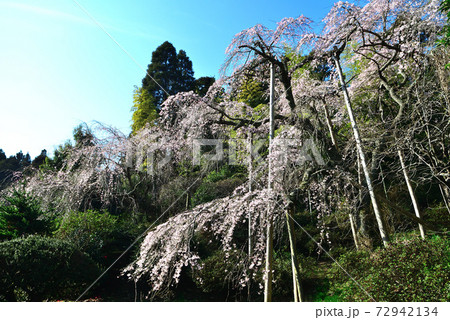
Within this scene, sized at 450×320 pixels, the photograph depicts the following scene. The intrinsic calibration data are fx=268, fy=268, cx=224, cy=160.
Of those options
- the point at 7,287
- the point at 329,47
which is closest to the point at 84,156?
the point at 7,287

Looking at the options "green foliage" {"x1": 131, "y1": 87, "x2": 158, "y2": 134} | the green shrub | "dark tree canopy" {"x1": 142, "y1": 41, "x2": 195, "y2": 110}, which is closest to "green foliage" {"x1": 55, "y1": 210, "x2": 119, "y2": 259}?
the green shrub

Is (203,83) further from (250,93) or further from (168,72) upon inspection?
(250,93)

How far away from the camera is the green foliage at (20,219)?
18.4 ft

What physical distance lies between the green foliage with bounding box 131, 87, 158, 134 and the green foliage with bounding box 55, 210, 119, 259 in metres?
8.91

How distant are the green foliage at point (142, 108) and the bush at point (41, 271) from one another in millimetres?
11231

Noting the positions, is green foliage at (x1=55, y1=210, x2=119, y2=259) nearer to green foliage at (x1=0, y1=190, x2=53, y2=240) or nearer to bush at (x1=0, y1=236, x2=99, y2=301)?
green foliage at (x1=0, y1=190, x2=53, y2=240)

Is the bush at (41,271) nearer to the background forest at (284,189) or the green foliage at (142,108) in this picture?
the background forest at (284,189)

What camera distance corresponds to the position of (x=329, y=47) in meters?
4.09

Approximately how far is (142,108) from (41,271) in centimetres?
1288

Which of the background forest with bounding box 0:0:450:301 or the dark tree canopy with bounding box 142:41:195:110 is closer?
the background forest with bounding box 0:0:450:301

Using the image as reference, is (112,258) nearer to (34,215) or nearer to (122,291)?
(122,291)

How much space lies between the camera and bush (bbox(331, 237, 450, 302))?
7.90 ft

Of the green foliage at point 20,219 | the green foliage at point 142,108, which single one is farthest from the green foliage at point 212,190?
the green foliage at point 142,108

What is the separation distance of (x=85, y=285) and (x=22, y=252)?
4.19ft
